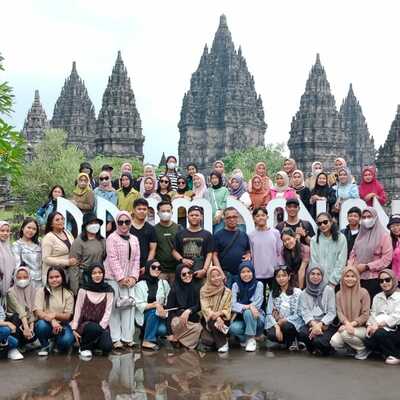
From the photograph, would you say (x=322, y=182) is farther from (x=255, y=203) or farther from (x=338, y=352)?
(x=338, y=352)

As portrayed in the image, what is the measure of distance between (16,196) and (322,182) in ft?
114

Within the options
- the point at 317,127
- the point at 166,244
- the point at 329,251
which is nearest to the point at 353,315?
the point at 329,251

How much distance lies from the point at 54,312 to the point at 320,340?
3.22 m

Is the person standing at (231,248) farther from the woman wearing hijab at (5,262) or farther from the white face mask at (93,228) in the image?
the woman wearing hijab at (5,262)

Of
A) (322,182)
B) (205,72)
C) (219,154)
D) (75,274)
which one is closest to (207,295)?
(75,274)

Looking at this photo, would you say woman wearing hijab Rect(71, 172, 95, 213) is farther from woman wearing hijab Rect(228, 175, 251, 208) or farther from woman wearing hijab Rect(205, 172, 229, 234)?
woman wearing hijab Rect(228, 175, 251, 208)

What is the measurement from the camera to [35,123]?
67.6 m

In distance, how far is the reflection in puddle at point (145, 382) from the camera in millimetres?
7301

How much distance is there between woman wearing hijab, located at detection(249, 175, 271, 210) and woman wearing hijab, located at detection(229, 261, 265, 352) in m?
2.03

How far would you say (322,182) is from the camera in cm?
1141

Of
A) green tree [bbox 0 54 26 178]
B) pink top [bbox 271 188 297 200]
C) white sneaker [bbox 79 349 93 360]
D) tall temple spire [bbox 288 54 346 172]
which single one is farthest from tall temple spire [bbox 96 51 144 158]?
white sneaker [bbox 79 349 93 360]

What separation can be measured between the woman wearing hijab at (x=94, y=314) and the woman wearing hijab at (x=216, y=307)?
1183 millimetres

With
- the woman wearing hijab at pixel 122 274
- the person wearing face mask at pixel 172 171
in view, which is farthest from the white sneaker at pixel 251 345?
the person wearing face mask at pixel 172 171

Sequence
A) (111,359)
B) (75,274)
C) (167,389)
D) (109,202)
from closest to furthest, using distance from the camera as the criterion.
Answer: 1. (167,389)
2. (111,359)
3. (75,274)
4. (109,202)
